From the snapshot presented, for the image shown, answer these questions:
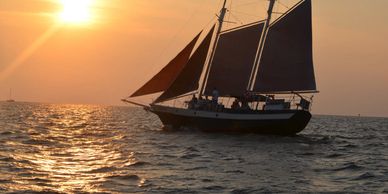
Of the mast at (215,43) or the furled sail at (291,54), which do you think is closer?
the furled sail at (291,54)

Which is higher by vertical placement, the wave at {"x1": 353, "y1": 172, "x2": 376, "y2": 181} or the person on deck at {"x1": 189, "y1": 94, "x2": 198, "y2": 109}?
the person on deck at {"x1": 189, "y1": 94, "x2": 198, "y2": 109}

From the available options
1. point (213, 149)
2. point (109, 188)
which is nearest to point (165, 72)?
point (213, 149)

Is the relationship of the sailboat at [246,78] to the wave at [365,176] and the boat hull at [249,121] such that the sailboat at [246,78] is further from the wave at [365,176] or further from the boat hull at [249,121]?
the wave at [365,176]

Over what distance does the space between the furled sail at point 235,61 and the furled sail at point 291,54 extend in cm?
184

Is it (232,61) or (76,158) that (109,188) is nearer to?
(76,158)

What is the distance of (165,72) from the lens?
4841 centimetres

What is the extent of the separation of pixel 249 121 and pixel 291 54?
20.8 feet

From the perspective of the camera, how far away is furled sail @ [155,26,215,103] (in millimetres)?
47281

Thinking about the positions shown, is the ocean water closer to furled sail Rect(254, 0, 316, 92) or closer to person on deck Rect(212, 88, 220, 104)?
furled sail Rect(254, 0, 316, 92)

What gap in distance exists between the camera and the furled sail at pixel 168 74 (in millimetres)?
48281

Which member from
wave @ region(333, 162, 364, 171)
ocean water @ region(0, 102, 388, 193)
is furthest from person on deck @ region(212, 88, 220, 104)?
wave @ region(333, 162, 364, 171)

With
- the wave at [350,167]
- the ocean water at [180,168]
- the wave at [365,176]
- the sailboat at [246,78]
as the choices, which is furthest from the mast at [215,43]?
the wave at [365,176]

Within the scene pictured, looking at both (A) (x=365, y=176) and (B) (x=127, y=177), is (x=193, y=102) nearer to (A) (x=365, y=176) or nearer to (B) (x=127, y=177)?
(A) (x=365, y=176)

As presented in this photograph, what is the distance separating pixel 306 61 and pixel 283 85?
8.70 ft
